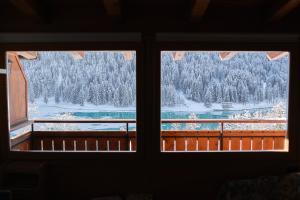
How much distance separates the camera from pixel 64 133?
446 cm

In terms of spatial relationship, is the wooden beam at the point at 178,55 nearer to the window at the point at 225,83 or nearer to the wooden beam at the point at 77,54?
the window at the point at 225,83
